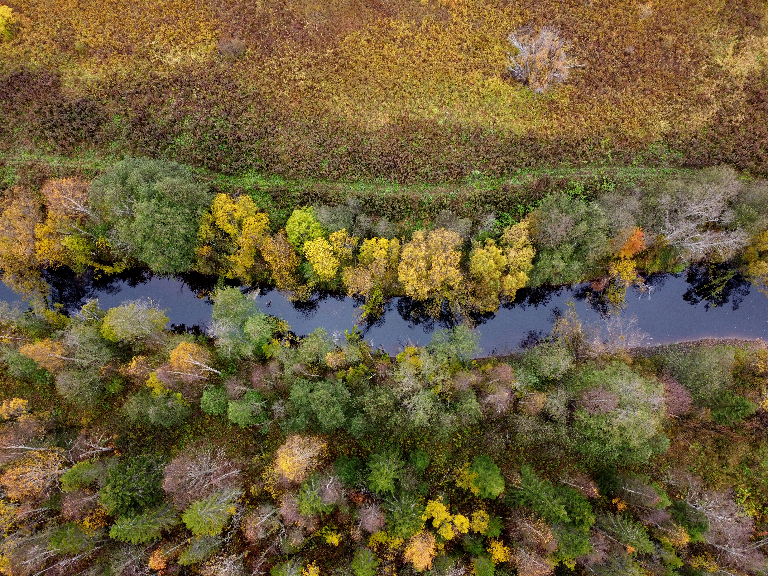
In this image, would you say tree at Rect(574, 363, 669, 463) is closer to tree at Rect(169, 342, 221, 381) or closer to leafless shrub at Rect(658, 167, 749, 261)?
leafless shrub at Rect(658, 167, 749, 261)

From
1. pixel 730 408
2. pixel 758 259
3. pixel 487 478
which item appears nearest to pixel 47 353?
pixel 487 478

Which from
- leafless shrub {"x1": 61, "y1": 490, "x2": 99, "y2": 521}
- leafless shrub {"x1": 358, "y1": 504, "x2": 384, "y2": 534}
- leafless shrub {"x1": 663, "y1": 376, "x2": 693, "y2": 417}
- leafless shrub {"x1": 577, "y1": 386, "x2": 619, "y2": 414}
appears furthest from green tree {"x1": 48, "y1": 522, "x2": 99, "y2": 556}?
leafless shrub {"x1": 663, "y1": 376, "x2": 693, "y2": 417}

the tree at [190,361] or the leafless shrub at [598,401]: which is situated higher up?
the leafless shrub at [598,401]

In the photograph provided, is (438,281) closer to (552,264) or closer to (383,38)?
(552,264)

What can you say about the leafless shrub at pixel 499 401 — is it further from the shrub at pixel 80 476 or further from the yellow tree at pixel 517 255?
the shrub at pixel 80 476

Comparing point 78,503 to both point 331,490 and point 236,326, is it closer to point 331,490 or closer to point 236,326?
point 236,326

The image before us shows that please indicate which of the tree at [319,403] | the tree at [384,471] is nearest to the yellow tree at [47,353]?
the tree at [319,403]
